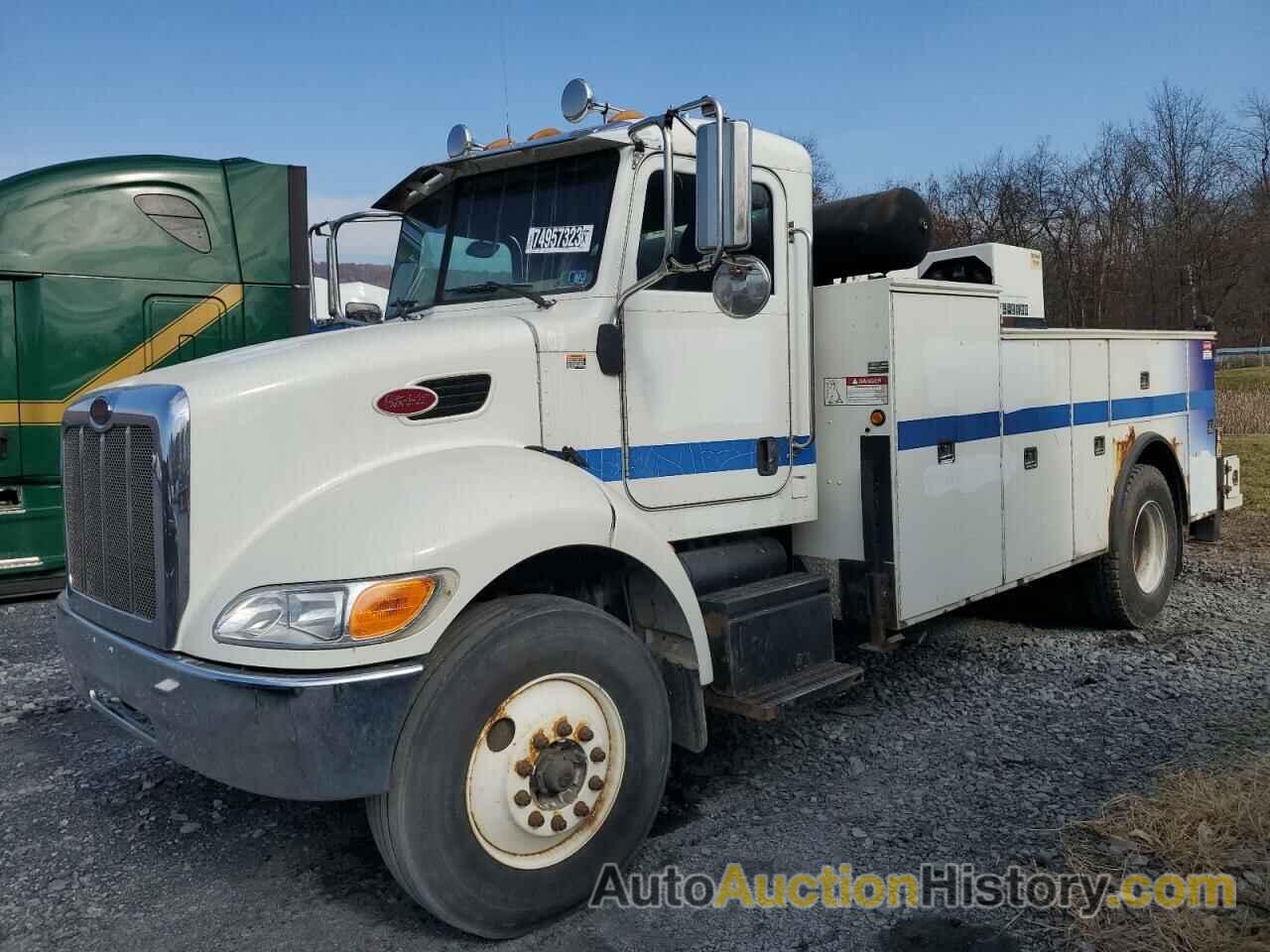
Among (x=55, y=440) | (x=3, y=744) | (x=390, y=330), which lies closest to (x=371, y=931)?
(x=390, y=330)

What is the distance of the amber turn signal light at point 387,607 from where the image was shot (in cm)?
287

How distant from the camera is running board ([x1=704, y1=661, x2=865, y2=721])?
391 centimetres

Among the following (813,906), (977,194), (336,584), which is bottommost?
(813,906)

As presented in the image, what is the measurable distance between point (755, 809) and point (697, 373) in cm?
174

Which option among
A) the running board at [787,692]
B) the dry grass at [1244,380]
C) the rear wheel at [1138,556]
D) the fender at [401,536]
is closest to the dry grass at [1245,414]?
the dry grass at [1244,380]

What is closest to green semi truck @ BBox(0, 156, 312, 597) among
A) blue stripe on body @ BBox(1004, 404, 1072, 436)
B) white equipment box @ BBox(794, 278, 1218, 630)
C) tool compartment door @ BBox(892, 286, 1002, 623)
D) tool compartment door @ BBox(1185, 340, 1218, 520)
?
white equipment box @ BBox(794, 278, 1218, 630)

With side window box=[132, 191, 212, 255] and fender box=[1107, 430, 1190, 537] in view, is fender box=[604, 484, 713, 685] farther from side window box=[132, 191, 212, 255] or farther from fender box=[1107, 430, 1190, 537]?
side window box=[132, 191, 212, 255]

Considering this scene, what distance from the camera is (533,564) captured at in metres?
3.55

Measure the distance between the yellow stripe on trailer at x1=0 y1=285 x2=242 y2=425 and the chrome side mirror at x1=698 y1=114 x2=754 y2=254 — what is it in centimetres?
646

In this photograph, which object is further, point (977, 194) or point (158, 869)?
point (977, 194)

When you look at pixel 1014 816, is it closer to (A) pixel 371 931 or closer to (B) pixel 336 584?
(A) pixel 371 931

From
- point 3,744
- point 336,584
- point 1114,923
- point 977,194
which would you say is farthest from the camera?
point 977,194

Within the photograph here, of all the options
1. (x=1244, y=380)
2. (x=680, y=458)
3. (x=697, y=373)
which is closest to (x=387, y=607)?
(x=680, y=458)

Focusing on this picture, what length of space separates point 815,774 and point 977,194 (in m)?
38.0
